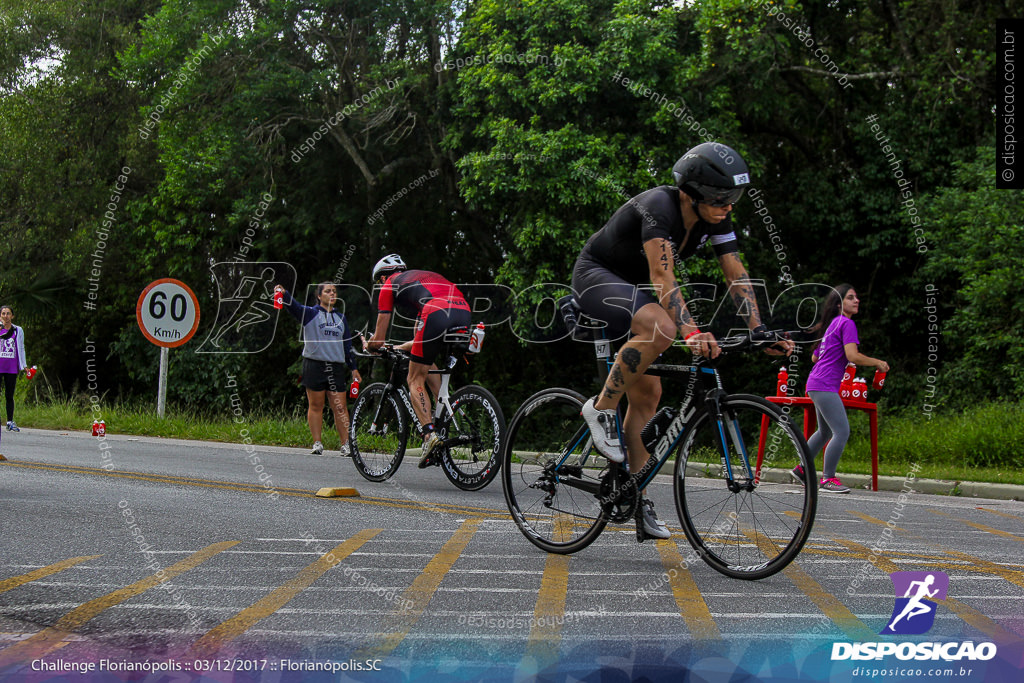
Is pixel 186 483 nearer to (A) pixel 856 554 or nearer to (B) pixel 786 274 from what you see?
(A) pixel 856 554

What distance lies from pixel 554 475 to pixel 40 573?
2599 millimetres

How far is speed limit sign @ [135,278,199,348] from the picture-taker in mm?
13492

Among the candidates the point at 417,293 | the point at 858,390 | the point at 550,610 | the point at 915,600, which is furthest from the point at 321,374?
the point at 915,600

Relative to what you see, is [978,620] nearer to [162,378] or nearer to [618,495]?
[618,495]

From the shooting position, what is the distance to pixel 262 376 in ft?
88.2

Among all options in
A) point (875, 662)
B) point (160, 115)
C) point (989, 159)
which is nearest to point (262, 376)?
point (160, 115)

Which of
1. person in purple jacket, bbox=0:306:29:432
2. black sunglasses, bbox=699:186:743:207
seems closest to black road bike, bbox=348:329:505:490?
black sunglasses, bbox=699:186:743:207

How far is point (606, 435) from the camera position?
4754mm

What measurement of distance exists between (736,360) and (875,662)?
20885 millimetres

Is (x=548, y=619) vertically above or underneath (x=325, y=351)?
underneath

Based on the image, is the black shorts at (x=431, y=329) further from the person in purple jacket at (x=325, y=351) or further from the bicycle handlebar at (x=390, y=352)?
the person in purple jacket at (x=325, y=351)

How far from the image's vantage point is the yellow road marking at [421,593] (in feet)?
11.2

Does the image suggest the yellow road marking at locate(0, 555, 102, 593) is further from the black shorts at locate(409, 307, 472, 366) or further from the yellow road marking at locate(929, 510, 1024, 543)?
the yellow road marking at locate(929, 510, 1024, 543)

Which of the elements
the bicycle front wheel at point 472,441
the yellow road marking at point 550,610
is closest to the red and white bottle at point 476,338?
the bicycle front wheel at point 472,441
